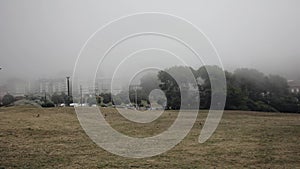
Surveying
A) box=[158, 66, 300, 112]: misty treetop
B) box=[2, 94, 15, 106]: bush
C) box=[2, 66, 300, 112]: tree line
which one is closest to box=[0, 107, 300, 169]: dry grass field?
box=[2, 66, 300, 112]: tree line

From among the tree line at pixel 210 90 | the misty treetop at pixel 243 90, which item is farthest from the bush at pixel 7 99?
the misty treetop at pixel 243 90

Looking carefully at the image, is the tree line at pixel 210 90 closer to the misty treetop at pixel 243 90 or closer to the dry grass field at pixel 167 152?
the misty treetop at pixel 243 90

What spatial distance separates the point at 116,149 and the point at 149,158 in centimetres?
156

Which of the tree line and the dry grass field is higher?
the tree line

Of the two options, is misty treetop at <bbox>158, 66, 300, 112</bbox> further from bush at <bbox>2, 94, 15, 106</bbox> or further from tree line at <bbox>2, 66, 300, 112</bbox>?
bush at <bbox>2, 94, 15, 106</bbox>

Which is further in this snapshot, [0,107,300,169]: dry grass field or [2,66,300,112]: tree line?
[2,66,300,112]: tree line

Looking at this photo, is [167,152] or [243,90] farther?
[243,90]

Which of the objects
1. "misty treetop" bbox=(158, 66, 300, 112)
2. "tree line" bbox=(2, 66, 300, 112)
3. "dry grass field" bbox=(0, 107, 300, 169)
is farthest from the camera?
"misty treetop" bbox=(158, 66, 300, 112)

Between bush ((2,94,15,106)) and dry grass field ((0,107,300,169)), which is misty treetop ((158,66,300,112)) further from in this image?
bush ((2,94,15,106))

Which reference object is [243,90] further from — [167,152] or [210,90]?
[167,152]

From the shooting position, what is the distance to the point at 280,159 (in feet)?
26.1

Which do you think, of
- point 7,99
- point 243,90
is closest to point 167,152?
point 243,90

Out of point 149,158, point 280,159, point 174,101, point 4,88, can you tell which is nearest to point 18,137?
point 149,158

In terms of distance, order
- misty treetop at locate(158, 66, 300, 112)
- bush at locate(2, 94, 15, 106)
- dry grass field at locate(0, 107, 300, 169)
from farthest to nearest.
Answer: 1. bush at locate(2, 94, 15, 106)
2. misty treetop at locate(158, 66, 300, 112)
3. dry grass field at locate(0, 107, 300, 169)
